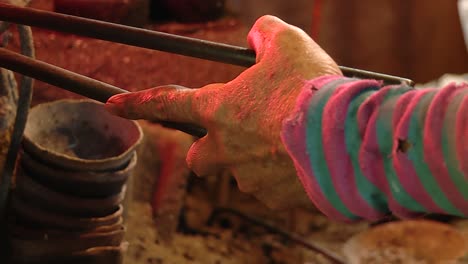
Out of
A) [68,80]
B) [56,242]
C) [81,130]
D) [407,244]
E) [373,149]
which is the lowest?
[407,244]

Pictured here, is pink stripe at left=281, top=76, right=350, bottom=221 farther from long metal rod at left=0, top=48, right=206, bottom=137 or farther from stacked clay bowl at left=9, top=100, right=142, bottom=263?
stacked clay bowl at left=9, top=100, right=142, bottom=263

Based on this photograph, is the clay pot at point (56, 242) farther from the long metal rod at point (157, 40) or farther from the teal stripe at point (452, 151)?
the teal stripe at point (452, 151)

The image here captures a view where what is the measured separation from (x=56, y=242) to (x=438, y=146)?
3.71 ft

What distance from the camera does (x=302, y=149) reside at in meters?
0.71

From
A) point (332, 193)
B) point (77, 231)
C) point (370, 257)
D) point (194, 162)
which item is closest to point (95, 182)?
point (77, 231)

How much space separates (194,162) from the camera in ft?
2.92

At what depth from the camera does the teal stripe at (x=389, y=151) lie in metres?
0.65

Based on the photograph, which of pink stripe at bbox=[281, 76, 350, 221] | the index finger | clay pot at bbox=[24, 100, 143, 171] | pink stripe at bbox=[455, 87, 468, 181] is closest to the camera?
pink stripe at bbox=[455, 87, 468, 181]

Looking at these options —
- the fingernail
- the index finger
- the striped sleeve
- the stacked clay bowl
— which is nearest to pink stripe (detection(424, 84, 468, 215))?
the striped sleeve

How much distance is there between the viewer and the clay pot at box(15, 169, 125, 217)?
1492mm

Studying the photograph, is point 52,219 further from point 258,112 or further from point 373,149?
point 373,149

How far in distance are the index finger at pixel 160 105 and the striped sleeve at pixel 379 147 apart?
19 centimetres

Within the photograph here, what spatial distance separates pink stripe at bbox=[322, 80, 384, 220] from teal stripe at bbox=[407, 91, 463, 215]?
0.08 m

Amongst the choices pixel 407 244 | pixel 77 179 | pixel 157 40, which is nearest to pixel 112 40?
pixel 157 40
